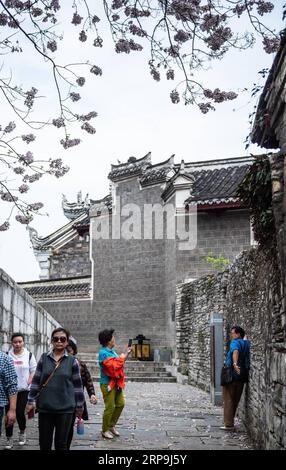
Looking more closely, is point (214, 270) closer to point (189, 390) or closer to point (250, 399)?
point (189, 390)

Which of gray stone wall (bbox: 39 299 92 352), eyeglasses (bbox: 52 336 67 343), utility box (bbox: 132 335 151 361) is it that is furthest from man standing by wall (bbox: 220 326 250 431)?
gray stone wall (bbox: 39 299 92 352)

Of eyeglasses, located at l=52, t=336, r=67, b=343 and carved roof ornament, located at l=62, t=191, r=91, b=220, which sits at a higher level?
carved roof ornament, located at l=62, t=191, r=91, b=220

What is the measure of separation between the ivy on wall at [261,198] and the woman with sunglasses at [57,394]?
2277 millimetres

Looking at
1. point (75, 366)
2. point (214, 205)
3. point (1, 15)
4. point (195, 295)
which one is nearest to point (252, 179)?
point (75, 366)

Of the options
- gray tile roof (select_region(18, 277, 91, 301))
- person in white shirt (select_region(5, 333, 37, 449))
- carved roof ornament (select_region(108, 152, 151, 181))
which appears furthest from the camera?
gray tile roof (select_region(18, 277, 91, 301))

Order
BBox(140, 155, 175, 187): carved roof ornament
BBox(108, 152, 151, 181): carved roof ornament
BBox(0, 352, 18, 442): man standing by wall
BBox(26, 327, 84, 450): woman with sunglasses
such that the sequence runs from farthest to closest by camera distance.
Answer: BBox(108, 152, 151, 181): carved roof ornament → BBox(140, 155, 175, 187): carved roof ornament → BBox(26, 327, 84, 450): woman with sunglasses → BBox(0, 352, 18, 442): man standing by wall

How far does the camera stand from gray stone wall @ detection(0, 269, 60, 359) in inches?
377

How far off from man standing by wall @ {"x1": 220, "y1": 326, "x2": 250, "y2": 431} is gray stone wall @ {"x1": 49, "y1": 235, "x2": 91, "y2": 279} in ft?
83.1

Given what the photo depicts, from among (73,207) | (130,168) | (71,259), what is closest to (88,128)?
(130,168)

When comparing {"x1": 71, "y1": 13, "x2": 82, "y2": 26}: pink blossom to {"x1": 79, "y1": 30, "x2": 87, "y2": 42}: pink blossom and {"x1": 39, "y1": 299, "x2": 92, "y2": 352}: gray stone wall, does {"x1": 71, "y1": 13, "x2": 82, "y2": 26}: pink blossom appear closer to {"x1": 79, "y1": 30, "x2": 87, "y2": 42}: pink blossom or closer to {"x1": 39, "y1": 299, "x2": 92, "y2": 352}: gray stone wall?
{"x1": 79, "y1": 30, "x2": 87, "y2": 42}: pink blossom

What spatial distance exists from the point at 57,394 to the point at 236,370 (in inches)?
166

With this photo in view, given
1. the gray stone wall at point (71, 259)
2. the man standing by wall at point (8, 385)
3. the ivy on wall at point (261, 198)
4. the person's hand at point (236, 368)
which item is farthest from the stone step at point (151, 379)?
the man standing by wall at point (8, 385)

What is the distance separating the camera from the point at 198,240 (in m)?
24.8
